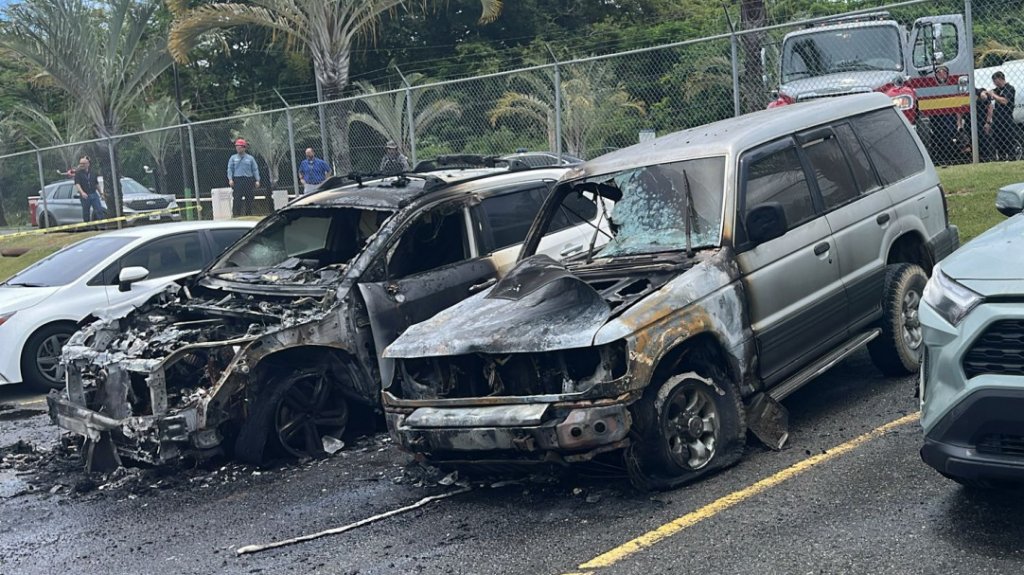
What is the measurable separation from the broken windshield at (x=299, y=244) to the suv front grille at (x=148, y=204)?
1723cm

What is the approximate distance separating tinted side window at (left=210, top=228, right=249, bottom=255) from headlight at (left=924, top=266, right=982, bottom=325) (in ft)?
26.2

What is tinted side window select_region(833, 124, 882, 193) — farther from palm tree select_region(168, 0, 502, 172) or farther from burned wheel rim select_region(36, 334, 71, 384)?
palm tree select_region(168, 0, 502, 172)

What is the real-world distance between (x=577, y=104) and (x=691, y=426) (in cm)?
1005

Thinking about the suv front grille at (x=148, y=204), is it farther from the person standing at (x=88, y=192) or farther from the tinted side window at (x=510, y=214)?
the tinted side window at (x=510, y=214)

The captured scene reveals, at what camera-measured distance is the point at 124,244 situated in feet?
35.9

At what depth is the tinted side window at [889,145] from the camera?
750 cm

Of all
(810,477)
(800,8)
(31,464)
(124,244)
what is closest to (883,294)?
(810,477)

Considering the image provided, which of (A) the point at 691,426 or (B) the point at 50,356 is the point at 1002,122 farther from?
(B) the point at 50,356

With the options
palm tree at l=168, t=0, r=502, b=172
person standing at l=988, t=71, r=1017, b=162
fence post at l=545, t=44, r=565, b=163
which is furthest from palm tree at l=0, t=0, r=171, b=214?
person standing at l=988, t=71, r=1017, b=162

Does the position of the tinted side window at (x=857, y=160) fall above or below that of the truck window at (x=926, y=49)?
below

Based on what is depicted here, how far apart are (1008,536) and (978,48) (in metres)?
17.6

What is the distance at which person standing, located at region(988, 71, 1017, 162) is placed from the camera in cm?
1291

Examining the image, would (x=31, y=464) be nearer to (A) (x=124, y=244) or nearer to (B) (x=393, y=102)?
(A) (x=124, y=244)

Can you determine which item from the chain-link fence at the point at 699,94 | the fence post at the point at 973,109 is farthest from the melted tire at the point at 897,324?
the fence post at the point at 973,109
